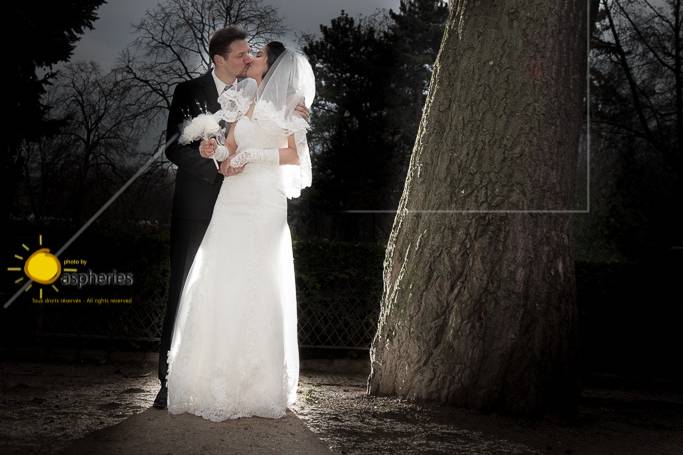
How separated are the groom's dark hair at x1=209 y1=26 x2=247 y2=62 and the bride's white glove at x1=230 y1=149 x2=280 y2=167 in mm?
938

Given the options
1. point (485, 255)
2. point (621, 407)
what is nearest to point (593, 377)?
point (621, 407)

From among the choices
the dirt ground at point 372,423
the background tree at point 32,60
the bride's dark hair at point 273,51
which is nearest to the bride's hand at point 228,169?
the bride's dark hair at point 273,51

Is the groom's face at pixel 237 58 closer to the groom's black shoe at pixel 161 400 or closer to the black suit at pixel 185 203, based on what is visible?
the black suit at pixel 185 203

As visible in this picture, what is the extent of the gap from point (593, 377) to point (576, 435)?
13.2ft

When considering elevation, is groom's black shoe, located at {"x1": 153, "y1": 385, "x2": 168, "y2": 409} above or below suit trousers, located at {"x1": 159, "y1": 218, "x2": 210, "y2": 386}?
below

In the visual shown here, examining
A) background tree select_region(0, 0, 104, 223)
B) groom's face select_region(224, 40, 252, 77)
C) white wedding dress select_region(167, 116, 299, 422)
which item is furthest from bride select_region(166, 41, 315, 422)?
background tree select_region(0, 0, 104, 223)

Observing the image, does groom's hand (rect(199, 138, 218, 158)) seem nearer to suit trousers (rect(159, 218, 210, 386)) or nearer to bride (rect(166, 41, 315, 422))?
bride (rect(166, 41, 315, 422))

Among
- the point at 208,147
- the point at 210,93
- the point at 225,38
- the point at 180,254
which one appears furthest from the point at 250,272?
the point at 225,38

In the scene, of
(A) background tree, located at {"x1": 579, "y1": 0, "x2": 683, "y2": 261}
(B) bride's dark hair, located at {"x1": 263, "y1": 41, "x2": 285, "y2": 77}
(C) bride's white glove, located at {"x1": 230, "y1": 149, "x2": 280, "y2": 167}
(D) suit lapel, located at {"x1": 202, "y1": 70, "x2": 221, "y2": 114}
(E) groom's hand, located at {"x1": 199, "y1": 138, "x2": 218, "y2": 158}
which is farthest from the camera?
(A) background tree, located at {"x1": 579, "y1": 0, "x2": 683, "y2": 261}

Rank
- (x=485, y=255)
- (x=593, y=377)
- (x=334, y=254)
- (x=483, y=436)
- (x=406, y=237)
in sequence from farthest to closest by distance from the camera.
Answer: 1. (x=334, y=254)
2. (x=593, y=377)
3. (x=406, y=237)
4. (x=485, y=255)
5. (x=483, y=436)

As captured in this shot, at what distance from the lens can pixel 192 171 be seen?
15.9 feet

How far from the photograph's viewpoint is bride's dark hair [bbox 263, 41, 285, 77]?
4.79m

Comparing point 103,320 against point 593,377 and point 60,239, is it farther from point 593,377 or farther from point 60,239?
point 593,377

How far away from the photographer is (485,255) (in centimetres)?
477
